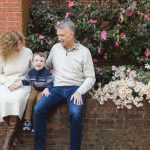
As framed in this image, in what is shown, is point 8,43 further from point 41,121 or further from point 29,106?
point 41,121

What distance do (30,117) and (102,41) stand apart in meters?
2.19

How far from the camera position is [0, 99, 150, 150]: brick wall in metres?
6.06

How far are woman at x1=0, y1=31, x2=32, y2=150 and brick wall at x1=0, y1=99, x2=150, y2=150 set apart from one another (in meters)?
0.33

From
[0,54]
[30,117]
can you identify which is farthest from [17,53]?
[30,117]

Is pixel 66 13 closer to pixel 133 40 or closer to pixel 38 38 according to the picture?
pixel 38 38

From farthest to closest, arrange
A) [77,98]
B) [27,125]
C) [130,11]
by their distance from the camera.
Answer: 1. [130,11]
2. [27,125]
3. [77,98]

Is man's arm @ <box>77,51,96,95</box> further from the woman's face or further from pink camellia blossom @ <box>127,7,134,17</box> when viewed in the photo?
pink camellia blossom @ <box>127,7,134,17</box>

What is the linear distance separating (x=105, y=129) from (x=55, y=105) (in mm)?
769

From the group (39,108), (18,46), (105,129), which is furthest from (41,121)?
(18,46)

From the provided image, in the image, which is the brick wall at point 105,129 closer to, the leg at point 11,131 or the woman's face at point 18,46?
the leg at point 11,131

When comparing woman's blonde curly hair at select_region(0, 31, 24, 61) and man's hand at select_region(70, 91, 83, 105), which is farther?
woman's blonde curly hair at select_region(0, 31, 24, 61)

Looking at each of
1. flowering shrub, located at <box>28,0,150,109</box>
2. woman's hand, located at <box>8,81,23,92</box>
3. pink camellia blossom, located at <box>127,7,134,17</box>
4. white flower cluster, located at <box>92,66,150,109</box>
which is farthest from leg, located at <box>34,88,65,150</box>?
pink camellia blossom, located at <box>127,7,134,17</box>

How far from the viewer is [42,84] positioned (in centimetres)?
597

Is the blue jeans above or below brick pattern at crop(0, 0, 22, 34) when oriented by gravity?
below
